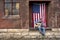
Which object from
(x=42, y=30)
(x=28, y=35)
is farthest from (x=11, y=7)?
(x=42, y=30)

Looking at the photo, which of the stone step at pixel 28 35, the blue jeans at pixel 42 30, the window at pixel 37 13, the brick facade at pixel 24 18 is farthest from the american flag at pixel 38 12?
the stone step at pixel 28 35

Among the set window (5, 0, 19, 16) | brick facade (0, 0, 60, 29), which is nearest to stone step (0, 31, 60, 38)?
brick facade (0, 0, 60, 29)

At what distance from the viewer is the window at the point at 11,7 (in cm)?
1461

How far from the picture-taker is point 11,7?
48.1 feet

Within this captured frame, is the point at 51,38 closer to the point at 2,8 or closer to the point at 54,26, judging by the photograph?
the point at 54,26

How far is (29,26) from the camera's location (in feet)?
49.8

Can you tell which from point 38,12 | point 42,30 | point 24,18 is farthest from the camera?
point 38,12

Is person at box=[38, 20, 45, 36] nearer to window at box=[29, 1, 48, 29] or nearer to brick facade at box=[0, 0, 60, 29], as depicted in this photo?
window at box=[29, 1, 48, 29]

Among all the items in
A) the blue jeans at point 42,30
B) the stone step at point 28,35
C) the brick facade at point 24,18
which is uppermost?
the brick facade at point 24,18

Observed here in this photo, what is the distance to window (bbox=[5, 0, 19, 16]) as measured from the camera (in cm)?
1461

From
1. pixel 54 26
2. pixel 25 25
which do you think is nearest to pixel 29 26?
pixel 25 25

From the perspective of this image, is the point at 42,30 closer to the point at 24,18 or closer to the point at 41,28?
the point at 41,28

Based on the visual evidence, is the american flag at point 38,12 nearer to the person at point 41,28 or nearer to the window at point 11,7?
the person at point 41,28

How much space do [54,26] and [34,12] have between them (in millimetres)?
1626
